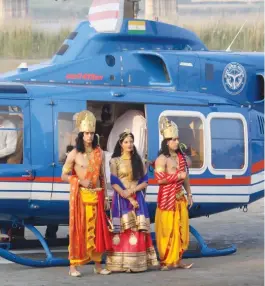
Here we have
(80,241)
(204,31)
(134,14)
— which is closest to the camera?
(80,241)

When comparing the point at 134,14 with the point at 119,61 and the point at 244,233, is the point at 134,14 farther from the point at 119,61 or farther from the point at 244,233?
the point at 244,233

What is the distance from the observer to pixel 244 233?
64.4 feet

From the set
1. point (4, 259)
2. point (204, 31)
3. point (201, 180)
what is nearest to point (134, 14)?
point (201, 180)

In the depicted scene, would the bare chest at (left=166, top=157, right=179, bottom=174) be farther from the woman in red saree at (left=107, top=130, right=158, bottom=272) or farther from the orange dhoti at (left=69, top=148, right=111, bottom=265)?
the orange dhoti at (left=69, top=148, right=111, bottom=265)

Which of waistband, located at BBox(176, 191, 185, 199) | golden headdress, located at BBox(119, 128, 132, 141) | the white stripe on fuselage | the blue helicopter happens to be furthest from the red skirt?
golden headdress, located at BBox(119, 128, 132, 141)

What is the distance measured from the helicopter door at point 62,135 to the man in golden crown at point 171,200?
3.57ft

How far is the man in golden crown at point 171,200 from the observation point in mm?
16031

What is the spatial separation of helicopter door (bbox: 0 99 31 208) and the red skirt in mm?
1220

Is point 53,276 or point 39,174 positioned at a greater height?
point 39,174

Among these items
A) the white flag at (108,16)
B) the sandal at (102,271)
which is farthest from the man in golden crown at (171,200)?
the white flag at (108,16)

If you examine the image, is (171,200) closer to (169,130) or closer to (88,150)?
(169,130)

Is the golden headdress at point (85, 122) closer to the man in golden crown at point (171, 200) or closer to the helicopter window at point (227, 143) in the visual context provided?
the man in golden crown at point (171, 200)

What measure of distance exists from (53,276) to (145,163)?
1.94m

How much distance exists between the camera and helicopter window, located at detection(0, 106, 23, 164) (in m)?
16.3
